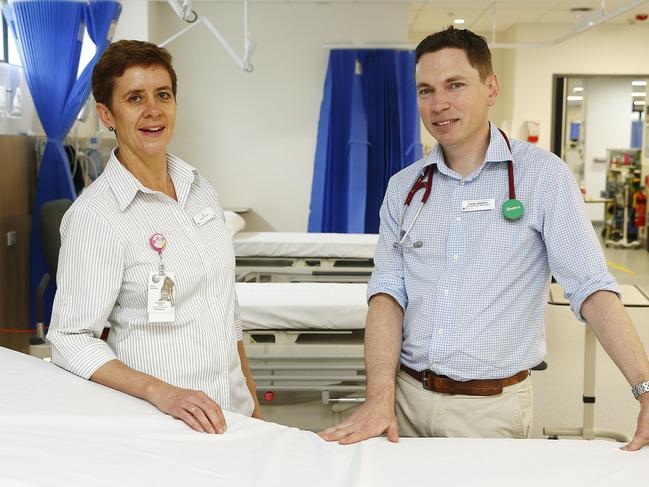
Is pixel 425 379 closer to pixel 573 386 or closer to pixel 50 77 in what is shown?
pixel 573 386

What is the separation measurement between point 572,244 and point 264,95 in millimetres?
6105

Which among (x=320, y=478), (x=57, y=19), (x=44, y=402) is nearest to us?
(x=320, y=478)

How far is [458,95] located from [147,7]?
553 cm

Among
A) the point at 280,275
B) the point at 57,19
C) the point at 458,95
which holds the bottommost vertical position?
the point at 280,275

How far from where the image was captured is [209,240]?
1838 millimetres

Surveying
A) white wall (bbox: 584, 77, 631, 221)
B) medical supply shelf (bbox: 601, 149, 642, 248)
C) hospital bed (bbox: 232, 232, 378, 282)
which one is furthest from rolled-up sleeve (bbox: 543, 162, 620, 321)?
white wall (bbox: 584, 77, 631, 221)

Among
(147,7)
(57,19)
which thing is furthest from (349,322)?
(147,7)

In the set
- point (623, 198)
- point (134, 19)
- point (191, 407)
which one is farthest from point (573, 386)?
point (623, 198)

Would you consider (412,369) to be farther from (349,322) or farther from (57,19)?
(57,19)

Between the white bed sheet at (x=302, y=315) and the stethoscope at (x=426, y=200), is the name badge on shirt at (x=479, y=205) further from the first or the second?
the white bed sheet at (x=302, y=315)

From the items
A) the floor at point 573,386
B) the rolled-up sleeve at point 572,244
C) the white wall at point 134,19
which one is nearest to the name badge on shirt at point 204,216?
the rolled-up sleeve at point 572,244

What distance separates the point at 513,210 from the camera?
1829 mm

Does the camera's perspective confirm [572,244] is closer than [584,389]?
Yes

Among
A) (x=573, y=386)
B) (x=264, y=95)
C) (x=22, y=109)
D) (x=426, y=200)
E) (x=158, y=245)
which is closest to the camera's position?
(x=158, y=245)
